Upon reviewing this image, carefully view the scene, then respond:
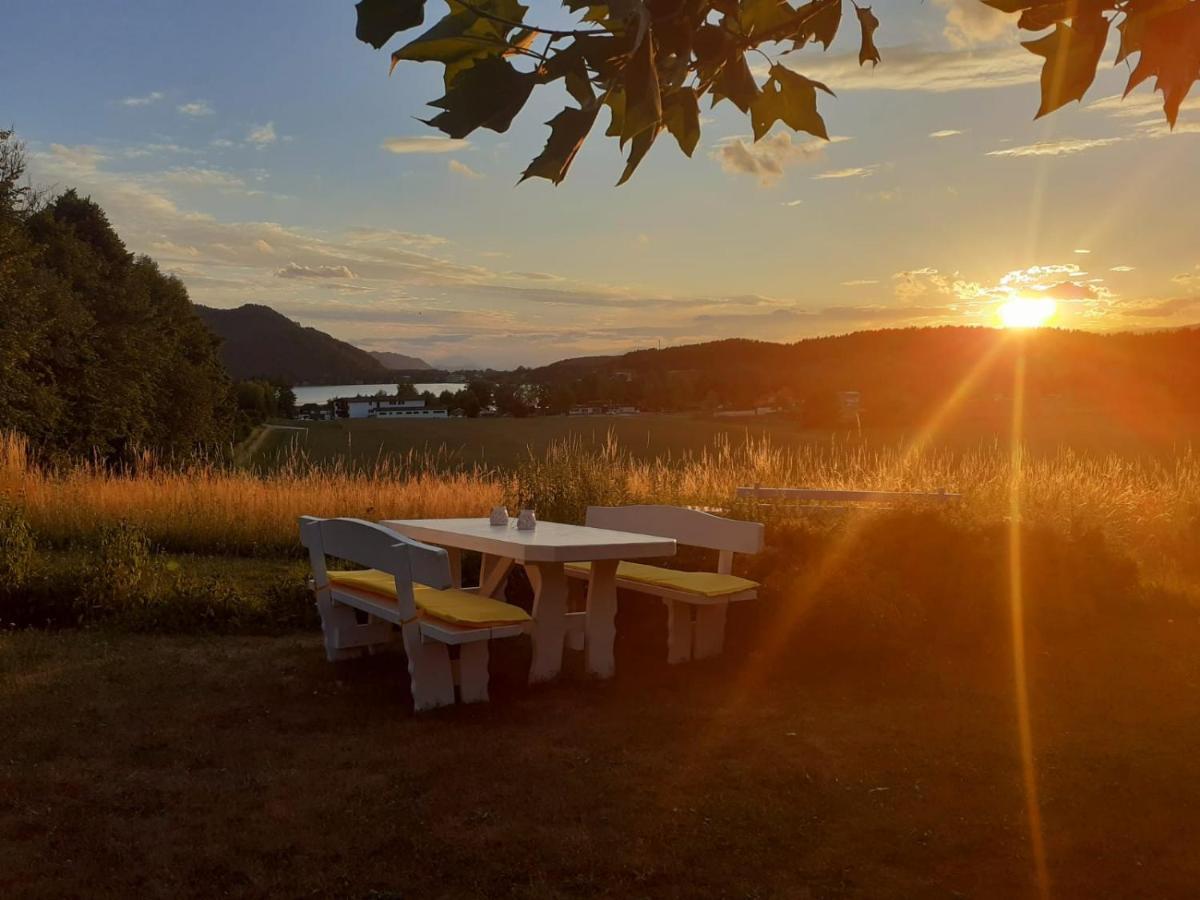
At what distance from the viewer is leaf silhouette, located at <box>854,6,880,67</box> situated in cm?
199

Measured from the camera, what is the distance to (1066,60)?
1.53 m

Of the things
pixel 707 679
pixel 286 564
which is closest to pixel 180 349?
pixel 286 564

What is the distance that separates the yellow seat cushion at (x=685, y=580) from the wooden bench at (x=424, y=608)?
91cm

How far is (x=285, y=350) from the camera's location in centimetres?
10650

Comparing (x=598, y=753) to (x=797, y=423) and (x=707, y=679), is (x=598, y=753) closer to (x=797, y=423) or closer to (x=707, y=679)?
(x=707, y=679)

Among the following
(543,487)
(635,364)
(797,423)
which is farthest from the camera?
(635,364)

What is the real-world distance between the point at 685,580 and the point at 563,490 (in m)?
3.11

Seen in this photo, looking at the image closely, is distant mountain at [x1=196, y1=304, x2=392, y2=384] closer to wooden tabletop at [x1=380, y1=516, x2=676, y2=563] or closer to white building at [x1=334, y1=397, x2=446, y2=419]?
white building at [x1=334, y1=397, x2=446, y2=419]

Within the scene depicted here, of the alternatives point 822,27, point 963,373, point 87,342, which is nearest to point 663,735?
point 822,27

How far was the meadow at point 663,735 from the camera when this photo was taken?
3.27 meters

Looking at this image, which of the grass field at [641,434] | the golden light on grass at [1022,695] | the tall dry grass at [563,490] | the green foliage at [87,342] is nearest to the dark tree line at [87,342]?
the green foliage at [87,342]

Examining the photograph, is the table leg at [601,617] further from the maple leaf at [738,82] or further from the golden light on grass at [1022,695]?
the maple leaf at [738,82]

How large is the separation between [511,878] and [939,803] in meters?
1.59

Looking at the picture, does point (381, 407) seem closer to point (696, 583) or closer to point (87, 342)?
point (87, 342)
